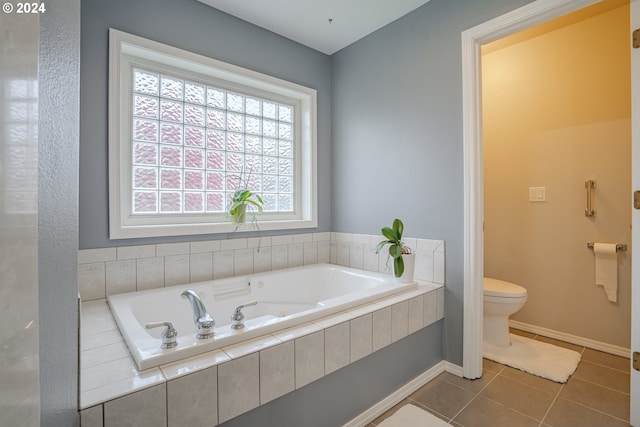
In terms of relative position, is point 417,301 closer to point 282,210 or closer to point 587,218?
point 282,210

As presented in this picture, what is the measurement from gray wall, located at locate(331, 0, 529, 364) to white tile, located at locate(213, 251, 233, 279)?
1118mm

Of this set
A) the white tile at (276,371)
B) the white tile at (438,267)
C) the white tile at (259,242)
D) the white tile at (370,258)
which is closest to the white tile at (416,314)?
the white tile at (438,267)

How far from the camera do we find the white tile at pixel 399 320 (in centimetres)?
175

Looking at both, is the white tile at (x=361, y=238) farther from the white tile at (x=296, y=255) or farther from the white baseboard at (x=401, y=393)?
the white baseboard at (x=401, y=393)

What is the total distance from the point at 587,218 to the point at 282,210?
102 inches

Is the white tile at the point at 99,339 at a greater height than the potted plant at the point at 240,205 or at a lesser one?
lesser

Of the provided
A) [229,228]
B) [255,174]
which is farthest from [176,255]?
[255,174]

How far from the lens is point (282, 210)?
9.52 feet

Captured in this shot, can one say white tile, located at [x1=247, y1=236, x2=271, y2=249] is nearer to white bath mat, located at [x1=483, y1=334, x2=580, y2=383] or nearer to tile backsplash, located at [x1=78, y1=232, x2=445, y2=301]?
tile backsplash, located at [x1=78, y1=232, x2=445, y2=301]

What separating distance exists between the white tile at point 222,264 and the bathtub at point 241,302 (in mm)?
127

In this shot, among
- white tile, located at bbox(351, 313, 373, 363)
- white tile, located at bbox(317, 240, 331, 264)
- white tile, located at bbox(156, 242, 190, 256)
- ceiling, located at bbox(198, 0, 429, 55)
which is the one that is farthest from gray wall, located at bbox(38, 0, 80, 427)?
white tile, located at bbox(317, 240, 331, 264)

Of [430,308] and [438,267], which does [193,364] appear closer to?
[430,308]

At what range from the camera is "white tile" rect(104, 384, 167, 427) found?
888 mm

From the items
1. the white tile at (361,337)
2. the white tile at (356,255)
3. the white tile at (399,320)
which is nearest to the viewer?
the white tile at (361,337)
